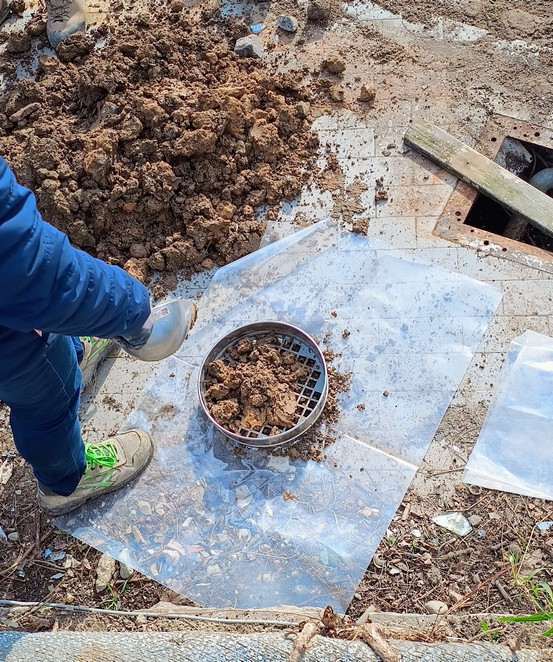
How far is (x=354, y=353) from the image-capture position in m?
3.75

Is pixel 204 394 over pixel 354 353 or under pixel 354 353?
under

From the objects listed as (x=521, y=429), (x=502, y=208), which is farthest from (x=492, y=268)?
(x=521, y=429)

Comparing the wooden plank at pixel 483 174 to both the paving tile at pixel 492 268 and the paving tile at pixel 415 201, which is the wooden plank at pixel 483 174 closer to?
the paving tile at pixel 415 201

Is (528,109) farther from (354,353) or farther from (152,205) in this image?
(152,205)

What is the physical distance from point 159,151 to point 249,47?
3.53 feet

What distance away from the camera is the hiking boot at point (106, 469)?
132 inches

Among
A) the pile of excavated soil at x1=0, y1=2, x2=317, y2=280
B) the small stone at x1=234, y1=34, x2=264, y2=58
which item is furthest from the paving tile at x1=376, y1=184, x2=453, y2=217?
the small stone at x1=234, y1=34, x2=264, y2=58

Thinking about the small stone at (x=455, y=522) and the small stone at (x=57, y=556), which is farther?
the small stone at (x=57, y=556)

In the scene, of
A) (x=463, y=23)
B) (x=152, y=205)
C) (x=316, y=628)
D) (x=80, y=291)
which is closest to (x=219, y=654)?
(x=316, y=628)

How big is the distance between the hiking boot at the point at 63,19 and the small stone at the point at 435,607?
14.0 ft

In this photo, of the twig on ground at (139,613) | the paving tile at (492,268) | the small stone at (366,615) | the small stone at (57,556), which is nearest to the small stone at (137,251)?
the small stone at (57,556)

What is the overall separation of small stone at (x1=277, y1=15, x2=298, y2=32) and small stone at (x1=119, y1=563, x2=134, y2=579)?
3.58m

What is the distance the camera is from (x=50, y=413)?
287 cm

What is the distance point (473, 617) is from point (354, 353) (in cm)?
141
